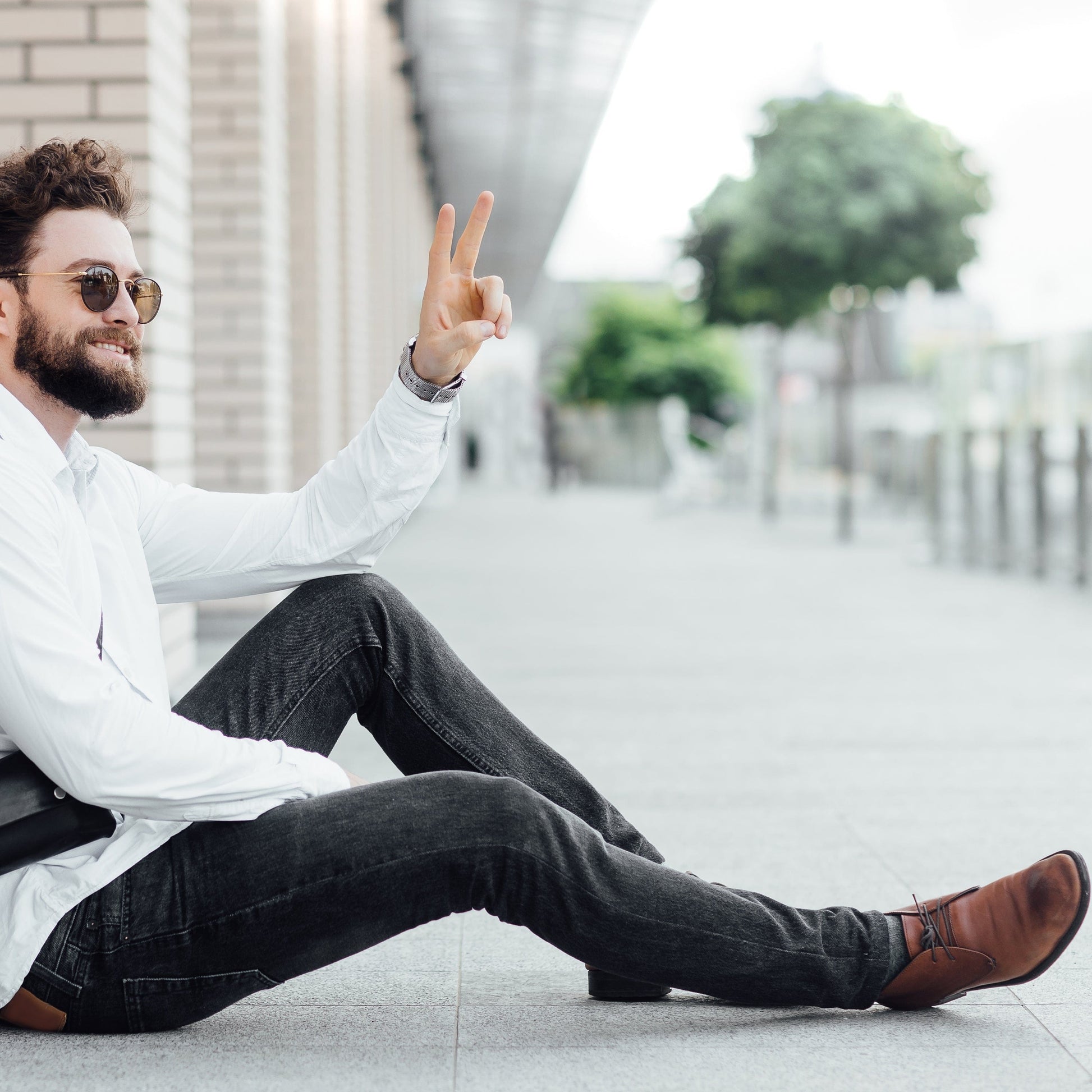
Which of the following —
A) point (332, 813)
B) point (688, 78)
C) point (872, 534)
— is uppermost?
point (688, 78)

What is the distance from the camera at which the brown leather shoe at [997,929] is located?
2.17 metres

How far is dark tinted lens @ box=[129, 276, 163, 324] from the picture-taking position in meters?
2.24

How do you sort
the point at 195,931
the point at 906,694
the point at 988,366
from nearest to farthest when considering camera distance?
the point at 195,931 → the point at 906,694 → the point at 988,366

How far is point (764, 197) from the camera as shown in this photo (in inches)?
590

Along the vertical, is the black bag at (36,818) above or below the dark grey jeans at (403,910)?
above

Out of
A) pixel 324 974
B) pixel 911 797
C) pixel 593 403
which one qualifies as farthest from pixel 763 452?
pixel 593 403

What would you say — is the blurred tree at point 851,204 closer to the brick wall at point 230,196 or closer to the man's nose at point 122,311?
the brick wall at point 230,196

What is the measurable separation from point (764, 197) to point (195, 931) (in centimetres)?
1395

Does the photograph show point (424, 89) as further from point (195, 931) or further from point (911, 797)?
point (195, 931)

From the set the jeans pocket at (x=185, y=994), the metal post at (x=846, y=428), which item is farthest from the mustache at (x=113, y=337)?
the metal post at (x=846, y=428)

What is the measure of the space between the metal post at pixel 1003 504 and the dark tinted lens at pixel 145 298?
30.3ft

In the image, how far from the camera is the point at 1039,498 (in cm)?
1002

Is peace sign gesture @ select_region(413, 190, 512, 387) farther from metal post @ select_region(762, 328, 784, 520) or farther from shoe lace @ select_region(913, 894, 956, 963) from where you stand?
metal post @ select_region(762, 328, 784, 520)

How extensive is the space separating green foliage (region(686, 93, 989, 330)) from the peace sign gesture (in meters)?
12.6
